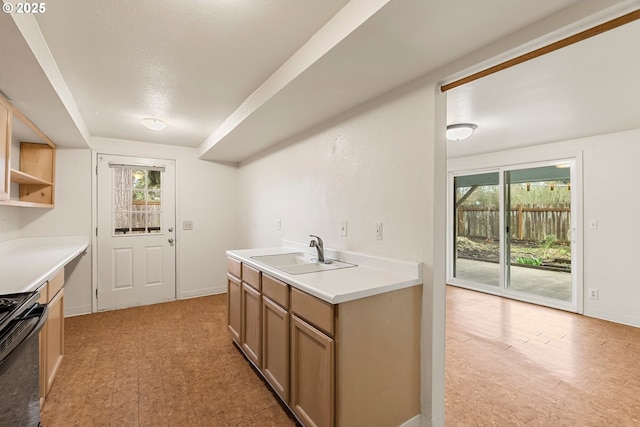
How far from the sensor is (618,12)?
1.15 metres

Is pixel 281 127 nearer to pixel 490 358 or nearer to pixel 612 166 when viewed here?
pixel 490 358

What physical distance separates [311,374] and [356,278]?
0.58m

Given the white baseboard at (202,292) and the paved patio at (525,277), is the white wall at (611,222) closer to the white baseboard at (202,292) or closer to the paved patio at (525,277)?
the paved patio at (525,277)

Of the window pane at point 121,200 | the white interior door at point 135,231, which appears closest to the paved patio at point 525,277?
the white interior door at point 135,231

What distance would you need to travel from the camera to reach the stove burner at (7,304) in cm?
125

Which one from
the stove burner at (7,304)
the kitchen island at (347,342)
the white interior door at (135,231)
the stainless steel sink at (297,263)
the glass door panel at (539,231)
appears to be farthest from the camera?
the glass door panel at (539,231)

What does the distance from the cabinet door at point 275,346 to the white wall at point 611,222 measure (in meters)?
3.81

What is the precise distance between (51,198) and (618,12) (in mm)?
4857

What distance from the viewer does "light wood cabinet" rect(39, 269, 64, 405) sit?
1888 millimetres

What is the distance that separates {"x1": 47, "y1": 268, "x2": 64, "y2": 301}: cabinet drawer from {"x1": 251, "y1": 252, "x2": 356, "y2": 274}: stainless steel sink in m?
1.34

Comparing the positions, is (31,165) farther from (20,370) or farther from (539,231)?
(539,231)

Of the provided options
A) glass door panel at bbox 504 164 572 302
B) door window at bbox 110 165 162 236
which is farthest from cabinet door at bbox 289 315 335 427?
glass door panel at bbox 504 164 572 302

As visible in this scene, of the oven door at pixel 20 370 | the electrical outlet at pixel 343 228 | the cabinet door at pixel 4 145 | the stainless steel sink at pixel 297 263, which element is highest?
the cabinet door at pixel 4 145

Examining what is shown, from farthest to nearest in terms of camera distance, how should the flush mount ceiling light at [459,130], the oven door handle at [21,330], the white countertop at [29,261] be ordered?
the flush mount ceiling light at [459,130] < the white countertop at [29,261] < the oven door handle at [21,330]
